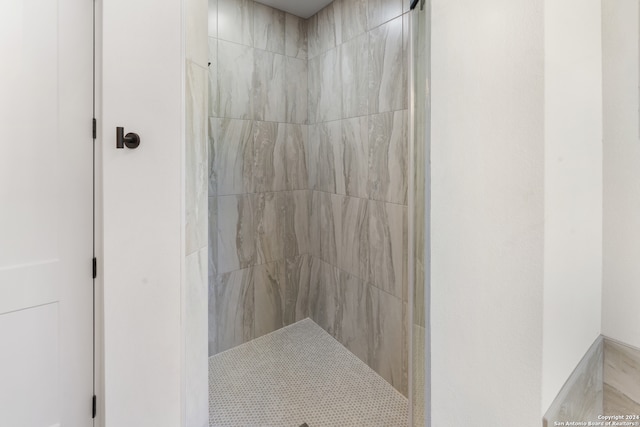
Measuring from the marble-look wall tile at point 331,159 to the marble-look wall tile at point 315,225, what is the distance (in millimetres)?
92

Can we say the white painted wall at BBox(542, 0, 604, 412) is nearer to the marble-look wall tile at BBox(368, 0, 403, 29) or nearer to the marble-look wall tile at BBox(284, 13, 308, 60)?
the marble-look wall tile at BBox(368, 0, 403, 29)

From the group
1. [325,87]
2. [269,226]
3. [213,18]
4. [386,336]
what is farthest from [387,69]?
[386,336]

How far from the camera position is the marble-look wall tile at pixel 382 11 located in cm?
173

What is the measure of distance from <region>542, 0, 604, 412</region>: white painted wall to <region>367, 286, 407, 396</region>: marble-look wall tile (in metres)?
1.19

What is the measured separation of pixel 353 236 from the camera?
6.97 ft

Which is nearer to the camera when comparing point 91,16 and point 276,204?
point 91,16

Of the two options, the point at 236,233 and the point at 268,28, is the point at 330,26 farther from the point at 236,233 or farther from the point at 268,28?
the point at 236,233

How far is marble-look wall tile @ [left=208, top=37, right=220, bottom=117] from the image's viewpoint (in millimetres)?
2006

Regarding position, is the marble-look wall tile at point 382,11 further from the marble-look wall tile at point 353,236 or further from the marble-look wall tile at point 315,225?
the marble-look wall tile at point 315,225

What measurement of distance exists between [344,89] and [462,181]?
1691 millimetres

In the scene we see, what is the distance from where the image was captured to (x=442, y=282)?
0.65 metres

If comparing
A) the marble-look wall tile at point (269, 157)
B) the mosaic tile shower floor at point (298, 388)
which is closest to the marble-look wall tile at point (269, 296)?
the mosaic tile shower floor at point (298, 388)

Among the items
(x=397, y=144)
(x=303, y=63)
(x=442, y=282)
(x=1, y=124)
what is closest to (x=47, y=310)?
(x=1, y=124)

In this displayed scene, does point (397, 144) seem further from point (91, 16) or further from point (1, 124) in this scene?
point (1, 124)
